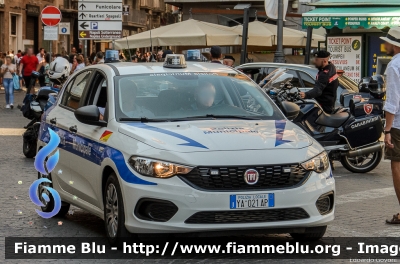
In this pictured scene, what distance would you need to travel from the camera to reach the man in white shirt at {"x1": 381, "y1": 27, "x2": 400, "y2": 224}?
8.92 meters

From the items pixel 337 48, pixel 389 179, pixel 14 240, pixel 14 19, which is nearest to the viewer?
pixel 14 240

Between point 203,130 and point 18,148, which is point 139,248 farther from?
point 18,148

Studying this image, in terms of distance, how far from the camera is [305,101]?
14.0m

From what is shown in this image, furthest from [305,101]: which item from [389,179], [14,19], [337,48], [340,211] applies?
[14,19]

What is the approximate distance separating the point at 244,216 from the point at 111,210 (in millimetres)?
1152

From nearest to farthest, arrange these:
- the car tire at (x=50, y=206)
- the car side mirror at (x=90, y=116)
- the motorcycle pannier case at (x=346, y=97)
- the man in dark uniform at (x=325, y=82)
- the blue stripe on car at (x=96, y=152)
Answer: the blue stripe on car at (x=96, y=152), the car side mirror at (x=90, y=116), the car tire at (x=50, y=206), the man in dark uniform at (x=325, y=82), the motorcycle pannier case at (x=346, y=97)

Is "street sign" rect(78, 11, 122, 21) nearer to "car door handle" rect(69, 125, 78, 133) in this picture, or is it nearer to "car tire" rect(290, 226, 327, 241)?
"car door handle" rect(69, 125, 78, 133)

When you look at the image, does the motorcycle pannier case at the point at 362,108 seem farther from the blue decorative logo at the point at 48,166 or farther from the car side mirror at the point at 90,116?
the car side mirror at the point at 90,116

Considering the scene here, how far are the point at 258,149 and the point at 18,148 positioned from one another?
10.6 metres

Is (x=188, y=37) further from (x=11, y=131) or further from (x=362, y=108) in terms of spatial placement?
(x=362, y=108)

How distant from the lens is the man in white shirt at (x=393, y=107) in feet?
29.3

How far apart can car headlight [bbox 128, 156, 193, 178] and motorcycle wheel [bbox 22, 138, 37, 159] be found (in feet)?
28.3

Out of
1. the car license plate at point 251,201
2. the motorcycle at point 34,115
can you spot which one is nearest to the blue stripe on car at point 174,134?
the car license plate at point 251,201

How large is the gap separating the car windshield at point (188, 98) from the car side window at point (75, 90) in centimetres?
79
